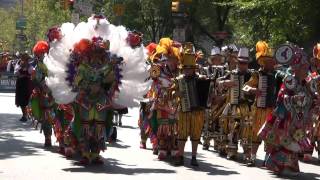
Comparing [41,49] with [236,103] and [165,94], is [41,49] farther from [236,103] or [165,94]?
[236,103]

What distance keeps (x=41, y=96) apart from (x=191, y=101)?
338 centimetres

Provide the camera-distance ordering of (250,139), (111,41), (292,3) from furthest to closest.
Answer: (292,3) < (250,139) < (111,41)

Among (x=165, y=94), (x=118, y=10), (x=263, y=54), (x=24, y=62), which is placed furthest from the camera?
(x=118, y=10)

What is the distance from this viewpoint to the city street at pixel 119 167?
10.1 metres

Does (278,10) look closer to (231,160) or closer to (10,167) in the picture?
(231,160)

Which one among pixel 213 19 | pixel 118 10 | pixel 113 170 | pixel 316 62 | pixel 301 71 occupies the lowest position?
pixel 113 170

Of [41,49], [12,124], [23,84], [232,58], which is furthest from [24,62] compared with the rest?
[232,58]

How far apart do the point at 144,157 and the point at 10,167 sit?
273 centimetres

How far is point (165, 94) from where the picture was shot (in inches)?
Result: 472

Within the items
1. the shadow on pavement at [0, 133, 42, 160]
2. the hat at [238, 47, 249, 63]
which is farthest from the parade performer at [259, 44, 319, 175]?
the shadow on pavement at [0, 133, 42, 160]

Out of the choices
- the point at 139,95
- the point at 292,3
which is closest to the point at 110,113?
the point at 139,95

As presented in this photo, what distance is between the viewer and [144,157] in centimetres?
1248

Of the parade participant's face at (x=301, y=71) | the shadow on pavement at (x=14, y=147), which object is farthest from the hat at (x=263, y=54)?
the shadow on pavement at (x=14, y=147)

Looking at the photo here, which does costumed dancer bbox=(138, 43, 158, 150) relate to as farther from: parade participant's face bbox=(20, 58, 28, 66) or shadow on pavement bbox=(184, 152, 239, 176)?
parade participant's face bbox=(20, 58, 28, 66)
